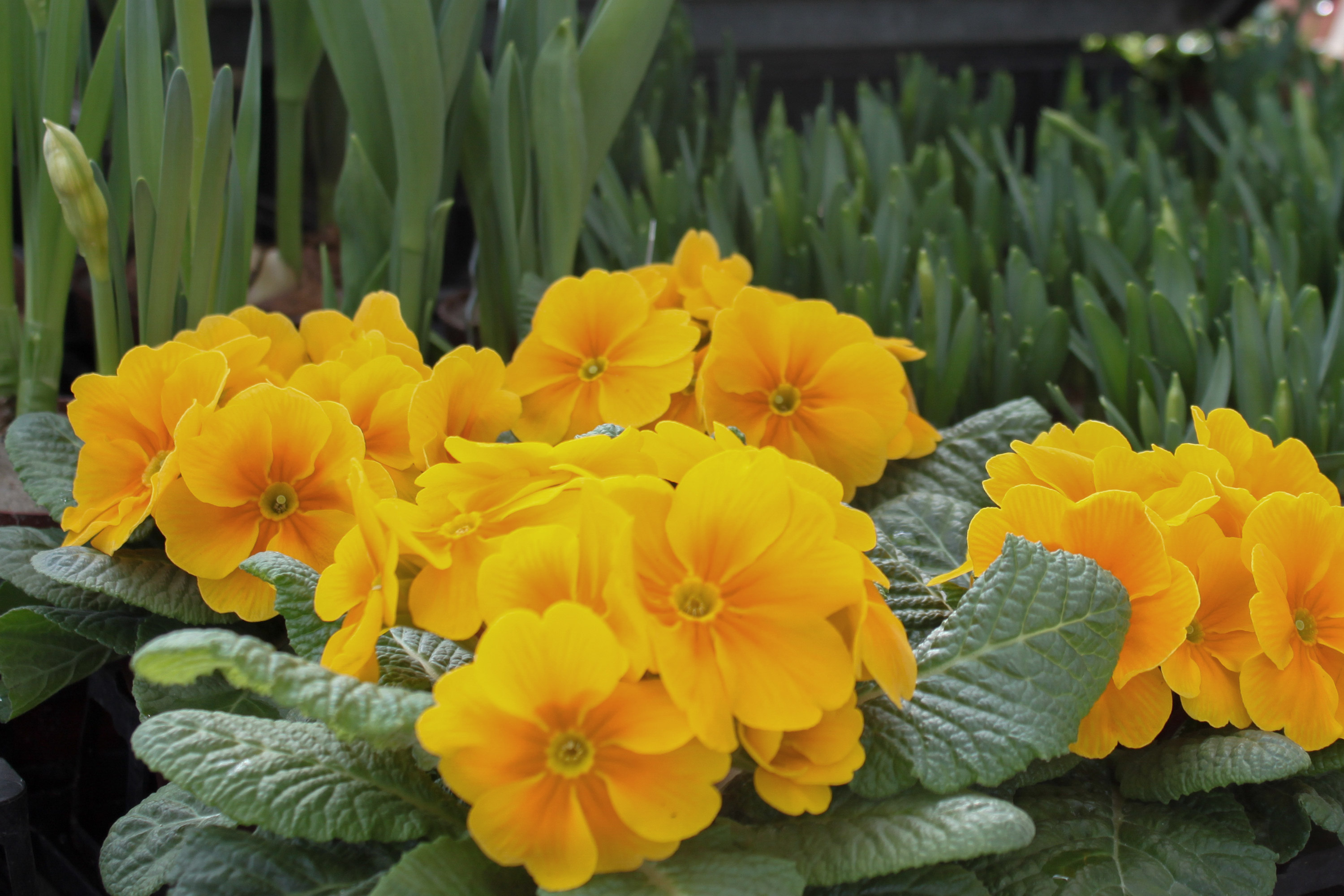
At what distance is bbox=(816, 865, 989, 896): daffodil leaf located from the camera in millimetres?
579

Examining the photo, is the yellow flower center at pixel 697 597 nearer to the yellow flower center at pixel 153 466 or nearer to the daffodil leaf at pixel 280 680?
the daffodil leaf at pixel 280 680

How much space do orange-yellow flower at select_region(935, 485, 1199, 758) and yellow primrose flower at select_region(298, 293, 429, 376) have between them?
19.2 inches

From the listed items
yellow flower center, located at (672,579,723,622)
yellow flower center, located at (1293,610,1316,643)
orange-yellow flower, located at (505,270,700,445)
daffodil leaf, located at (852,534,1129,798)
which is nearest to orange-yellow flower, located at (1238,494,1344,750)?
yellow flower center, located at (1293,610,1316,643)

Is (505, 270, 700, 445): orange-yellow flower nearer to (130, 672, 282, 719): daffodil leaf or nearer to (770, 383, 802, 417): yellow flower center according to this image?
(770, 383, 802, 417): yellow flower center

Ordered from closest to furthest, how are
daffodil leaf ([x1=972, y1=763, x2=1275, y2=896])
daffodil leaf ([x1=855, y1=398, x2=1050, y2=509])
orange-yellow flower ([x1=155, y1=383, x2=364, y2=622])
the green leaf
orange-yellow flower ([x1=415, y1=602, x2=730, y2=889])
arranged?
orange-yellow flower ([x1=415, y1=602, x2=730, y2=889]) < daffodil leaf ([x1=972, y1=763, x2=1275, y2=896]) < orange-yellow flower ([x1=155, y1=383, x2=364, y2=622]) < the green leaf < daffodil leaf ([x1=855, y1=398, x2=1050, y2=509])

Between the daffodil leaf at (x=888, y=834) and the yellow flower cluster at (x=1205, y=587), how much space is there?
0.47ft

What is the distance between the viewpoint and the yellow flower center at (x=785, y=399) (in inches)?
35.6

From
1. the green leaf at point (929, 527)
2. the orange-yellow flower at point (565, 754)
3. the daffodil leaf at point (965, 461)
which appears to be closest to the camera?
the orange-yellow flower at point (565, 754)

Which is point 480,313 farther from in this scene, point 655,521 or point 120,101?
point 655,521

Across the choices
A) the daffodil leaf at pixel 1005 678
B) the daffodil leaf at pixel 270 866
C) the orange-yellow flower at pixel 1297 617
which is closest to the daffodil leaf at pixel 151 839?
the daffodil leaf at pixel 270 866

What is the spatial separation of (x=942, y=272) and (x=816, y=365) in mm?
379

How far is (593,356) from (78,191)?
0.45 m

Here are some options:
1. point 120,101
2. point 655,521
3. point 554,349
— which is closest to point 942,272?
point 554,349

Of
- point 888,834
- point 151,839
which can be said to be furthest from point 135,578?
point 888,834
